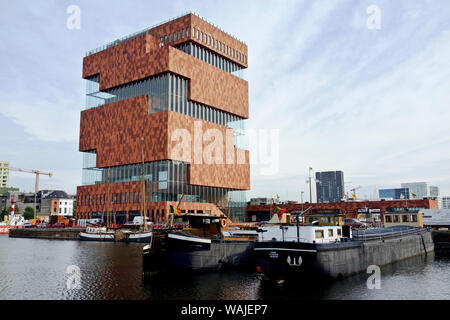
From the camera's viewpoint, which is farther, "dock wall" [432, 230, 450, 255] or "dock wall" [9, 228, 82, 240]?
"dock wall" [9, 228, 82, 240]

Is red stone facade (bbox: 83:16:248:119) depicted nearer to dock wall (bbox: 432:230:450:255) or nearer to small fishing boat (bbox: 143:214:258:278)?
dock wall (bbox: 432:230:450:255)

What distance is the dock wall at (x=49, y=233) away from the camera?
7788 cm

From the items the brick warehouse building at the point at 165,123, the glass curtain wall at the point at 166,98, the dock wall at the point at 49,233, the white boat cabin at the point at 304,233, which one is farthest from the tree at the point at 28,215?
the white boat cabin at the point at 304,233

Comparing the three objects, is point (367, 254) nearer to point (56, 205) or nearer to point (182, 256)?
point (182, 256)

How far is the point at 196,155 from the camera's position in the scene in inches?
3647

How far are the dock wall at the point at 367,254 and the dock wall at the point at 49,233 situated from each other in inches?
2428

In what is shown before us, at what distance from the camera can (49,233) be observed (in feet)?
273

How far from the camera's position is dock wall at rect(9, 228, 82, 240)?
77.9 m

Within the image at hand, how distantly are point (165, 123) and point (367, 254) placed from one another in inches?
2587

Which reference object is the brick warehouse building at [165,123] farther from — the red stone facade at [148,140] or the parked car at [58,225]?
the parked car at [58,225]

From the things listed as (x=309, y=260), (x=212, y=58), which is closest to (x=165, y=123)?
(x=212, y=58)

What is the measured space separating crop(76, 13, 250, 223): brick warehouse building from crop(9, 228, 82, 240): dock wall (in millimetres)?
11717

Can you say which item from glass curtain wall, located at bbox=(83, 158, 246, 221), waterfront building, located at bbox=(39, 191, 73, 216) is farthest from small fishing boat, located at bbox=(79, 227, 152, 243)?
waterfront building, located at bbox=(39, 191, 73, 216)
